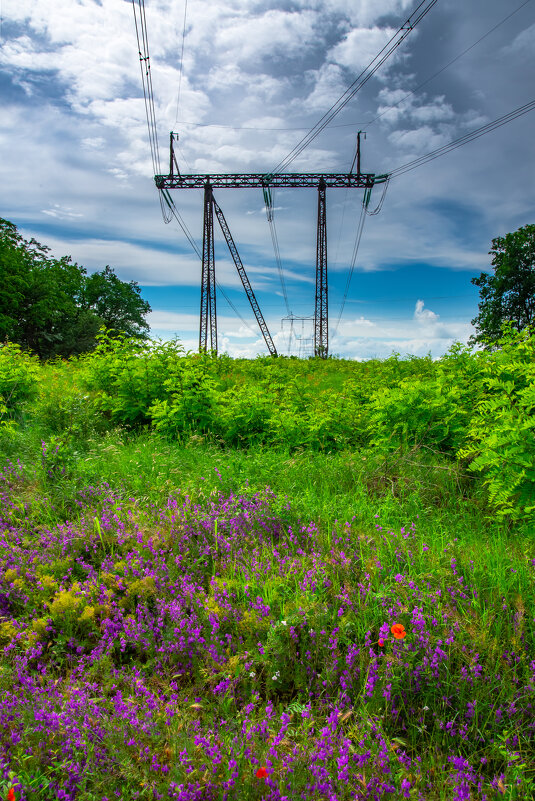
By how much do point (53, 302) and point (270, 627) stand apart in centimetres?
4443

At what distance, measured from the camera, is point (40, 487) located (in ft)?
16.1

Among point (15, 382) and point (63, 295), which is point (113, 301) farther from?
point (15, 382)

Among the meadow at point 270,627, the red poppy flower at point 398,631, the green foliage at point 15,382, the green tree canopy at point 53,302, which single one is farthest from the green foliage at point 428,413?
the green tree canopy at point 53,302

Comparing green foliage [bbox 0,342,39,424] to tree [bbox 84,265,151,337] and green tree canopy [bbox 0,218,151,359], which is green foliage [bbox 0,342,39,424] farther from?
tree [bbox 84,265,151,337]

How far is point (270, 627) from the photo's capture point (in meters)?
2.52

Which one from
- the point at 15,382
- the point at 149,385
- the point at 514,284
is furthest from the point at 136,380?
the point at 514,284

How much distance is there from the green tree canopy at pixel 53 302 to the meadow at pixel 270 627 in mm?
27898

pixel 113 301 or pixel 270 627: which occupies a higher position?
pixel 113 301

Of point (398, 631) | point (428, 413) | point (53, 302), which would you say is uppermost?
point (53, 302)

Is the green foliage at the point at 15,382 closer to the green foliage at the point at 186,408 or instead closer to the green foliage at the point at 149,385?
the green foliage at the point at 149,385

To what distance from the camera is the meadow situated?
188 centimetres

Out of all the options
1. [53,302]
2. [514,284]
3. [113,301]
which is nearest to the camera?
[514,284]

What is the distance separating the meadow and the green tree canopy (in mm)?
27898

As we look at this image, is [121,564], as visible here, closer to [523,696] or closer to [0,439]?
[523,696]
